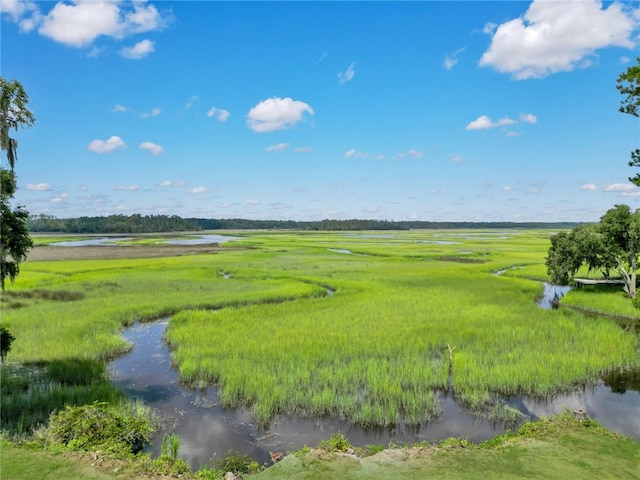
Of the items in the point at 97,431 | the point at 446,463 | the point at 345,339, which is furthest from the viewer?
the point at 345,339

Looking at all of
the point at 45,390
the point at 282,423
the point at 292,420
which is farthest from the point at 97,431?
the point at 292,420

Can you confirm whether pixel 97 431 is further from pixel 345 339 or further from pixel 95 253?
pixel 95 253

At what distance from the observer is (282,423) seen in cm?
1231

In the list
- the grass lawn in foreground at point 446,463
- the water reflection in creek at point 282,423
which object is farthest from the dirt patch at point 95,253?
the grass lawn in foreground at point 446,463

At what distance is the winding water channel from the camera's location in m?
11.2

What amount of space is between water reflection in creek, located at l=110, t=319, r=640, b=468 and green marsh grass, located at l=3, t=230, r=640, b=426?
0.51m

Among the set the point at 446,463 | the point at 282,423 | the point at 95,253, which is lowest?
the point at 282,423

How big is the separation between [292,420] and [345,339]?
25.0ft

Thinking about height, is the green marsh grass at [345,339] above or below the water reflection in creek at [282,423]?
above

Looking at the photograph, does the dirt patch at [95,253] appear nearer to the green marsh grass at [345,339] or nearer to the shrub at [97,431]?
the green marsh grass at [345,339]

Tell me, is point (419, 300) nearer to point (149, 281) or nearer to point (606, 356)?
point (606, 356)

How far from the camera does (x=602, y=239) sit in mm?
31312

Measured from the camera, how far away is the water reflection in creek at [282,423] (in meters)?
11.2

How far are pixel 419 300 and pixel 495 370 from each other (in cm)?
1431
